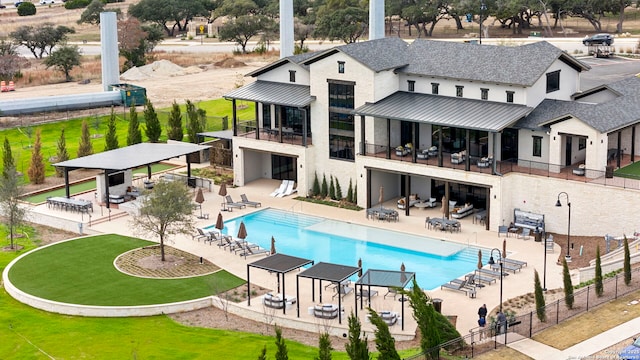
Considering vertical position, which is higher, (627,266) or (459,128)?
(459,128)

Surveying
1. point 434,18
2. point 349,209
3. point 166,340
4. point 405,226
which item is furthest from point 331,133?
point 434,18

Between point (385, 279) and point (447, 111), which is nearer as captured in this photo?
point (385, 279)

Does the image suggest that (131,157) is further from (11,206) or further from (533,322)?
(533,322)

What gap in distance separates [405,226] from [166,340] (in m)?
→ 18.8

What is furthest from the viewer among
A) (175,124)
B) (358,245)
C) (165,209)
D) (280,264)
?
(175,124)

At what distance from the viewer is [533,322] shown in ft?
135

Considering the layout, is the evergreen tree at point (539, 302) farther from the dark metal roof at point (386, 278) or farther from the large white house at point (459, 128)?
the large white house at point (459, 128)

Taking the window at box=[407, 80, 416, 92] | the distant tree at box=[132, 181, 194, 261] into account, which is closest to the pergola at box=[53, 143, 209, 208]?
the distant tree at box=[132, 181, 194, 261]

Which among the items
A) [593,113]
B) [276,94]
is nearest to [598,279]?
[593,113]

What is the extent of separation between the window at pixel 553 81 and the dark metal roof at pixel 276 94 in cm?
1405

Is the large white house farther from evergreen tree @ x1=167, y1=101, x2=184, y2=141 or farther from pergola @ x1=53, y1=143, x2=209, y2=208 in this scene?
evergreen tree @ x1=167, y1=101, x2=184, y2=141

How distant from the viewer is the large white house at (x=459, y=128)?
2126 inches

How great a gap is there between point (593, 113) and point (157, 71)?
2509 inches

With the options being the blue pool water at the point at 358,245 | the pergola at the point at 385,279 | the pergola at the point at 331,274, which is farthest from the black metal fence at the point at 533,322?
the blue pool water at the point at 358,245
